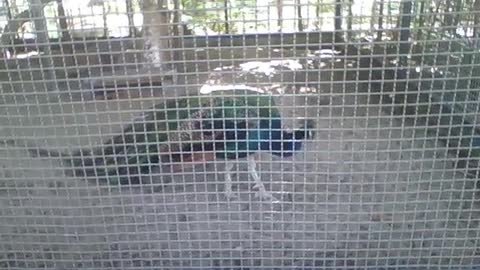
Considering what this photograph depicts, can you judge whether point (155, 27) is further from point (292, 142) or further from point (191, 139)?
point (292, 142)

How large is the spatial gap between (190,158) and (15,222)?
91 cm

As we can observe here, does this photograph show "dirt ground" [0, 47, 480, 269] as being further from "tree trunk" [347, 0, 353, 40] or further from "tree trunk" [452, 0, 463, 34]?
"tree trunk" [452, 0, 463, 34]

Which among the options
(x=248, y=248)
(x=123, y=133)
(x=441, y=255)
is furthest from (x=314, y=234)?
(x=123, y=133)

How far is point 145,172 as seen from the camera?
2.31 m

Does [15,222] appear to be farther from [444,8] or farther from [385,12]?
[444,8]

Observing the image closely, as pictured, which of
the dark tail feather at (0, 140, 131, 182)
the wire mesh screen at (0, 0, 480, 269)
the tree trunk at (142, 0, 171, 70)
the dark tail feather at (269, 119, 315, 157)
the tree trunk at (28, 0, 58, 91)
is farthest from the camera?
the dark tail feather at (269, 119, 315, 157)

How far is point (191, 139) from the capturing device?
7.77ft

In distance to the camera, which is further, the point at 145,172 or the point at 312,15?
the point at 145,172

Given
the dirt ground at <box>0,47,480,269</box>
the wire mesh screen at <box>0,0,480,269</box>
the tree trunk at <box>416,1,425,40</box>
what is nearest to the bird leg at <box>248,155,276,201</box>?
the wire mesh screen at <box>0,0,480,269</box>

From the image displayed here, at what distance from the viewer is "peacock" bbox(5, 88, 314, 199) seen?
2.22m

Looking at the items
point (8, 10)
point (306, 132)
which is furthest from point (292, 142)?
point (8, 10)

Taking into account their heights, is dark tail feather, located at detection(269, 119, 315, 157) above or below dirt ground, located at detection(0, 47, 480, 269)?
above

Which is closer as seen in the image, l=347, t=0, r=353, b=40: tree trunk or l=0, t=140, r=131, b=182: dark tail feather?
l=347, t=0, r=353, b=40: tree trunk

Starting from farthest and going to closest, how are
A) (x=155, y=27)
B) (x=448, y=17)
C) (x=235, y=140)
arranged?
(x=155, y=27) < (x=235, y=140) < (x=448, y=17)
